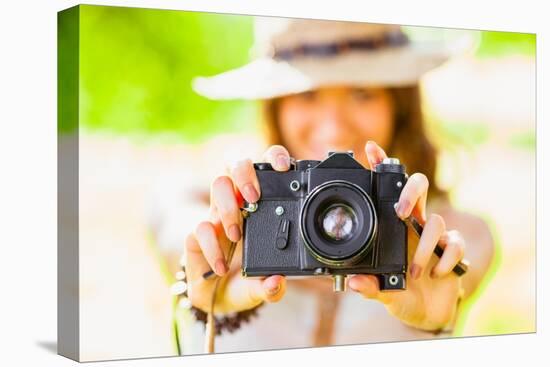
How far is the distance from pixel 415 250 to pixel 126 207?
3.78ft

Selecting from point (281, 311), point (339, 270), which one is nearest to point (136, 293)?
point (281, 311)

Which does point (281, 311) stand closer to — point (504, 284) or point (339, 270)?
point (504, 284)

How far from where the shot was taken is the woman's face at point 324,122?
4.22 meters

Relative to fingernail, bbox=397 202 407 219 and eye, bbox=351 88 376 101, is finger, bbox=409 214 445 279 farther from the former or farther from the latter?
eye, bbox=351 88 376 101

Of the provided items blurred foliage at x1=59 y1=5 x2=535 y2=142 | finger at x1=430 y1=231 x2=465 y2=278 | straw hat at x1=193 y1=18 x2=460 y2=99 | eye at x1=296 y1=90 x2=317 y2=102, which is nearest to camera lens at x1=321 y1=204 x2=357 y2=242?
finger at x1=430 y1=231 x2=465 y2=278

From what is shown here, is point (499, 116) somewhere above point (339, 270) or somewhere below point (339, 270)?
above

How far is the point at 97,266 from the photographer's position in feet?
12.3

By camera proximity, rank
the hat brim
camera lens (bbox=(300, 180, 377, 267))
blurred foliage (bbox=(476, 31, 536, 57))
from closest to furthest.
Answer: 1. camera lens (bbox=(300, 180, 377, 267))
2. the hat brim
3. blurred foliage (bbox=(476, 31, 536, 57))

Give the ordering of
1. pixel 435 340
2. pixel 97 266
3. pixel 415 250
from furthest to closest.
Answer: pixel 435 340 → pixel 97 266 → pixel 415 250

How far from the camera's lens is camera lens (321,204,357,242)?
285 cm

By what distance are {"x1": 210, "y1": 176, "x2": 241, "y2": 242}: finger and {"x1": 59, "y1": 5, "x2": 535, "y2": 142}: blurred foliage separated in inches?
38.5

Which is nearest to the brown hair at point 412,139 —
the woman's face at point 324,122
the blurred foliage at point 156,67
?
the woman's face at point 324,122

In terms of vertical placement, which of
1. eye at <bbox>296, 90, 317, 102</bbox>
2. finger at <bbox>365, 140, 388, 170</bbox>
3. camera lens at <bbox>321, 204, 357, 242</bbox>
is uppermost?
eye at <bbox>296, 90, 317, 102</bbox>

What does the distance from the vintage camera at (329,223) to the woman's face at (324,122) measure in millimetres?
1267
